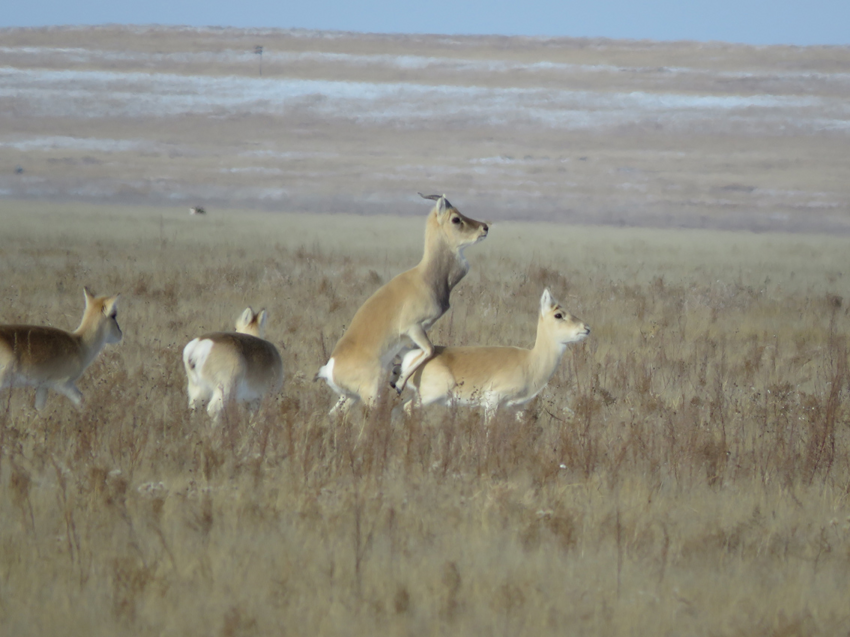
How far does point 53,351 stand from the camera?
7.38 m

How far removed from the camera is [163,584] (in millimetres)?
4312

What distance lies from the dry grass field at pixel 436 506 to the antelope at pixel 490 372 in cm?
27

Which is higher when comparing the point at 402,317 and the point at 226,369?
the point at 402,317

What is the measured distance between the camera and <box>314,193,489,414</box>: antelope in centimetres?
792

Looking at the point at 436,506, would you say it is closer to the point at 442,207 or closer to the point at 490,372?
the point at 490,372

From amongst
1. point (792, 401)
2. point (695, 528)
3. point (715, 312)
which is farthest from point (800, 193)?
point (695, 528)

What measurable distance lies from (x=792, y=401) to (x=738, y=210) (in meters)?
49.2

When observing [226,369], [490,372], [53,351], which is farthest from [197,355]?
[490,372]

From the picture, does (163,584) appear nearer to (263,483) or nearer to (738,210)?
(263,483)

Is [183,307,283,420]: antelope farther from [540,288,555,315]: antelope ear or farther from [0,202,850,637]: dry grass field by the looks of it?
[540,288,555,315]: antelope ear

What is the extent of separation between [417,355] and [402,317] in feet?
1.06

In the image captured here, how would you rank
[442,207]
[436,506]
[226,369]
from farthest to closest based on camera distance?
[442,207] < [226,369] < [436,506]

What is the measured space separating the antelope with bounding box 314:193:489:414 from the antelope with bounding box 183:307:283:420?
549 mm

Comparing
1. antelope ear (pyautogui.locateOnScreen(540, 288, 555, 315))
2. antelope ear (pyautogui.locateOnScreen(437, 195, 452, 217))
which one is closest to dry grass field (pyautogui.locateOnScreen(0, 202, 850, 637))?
antelope ear (pyautogui.locateOnScreen(540, 288, 555, 315))
